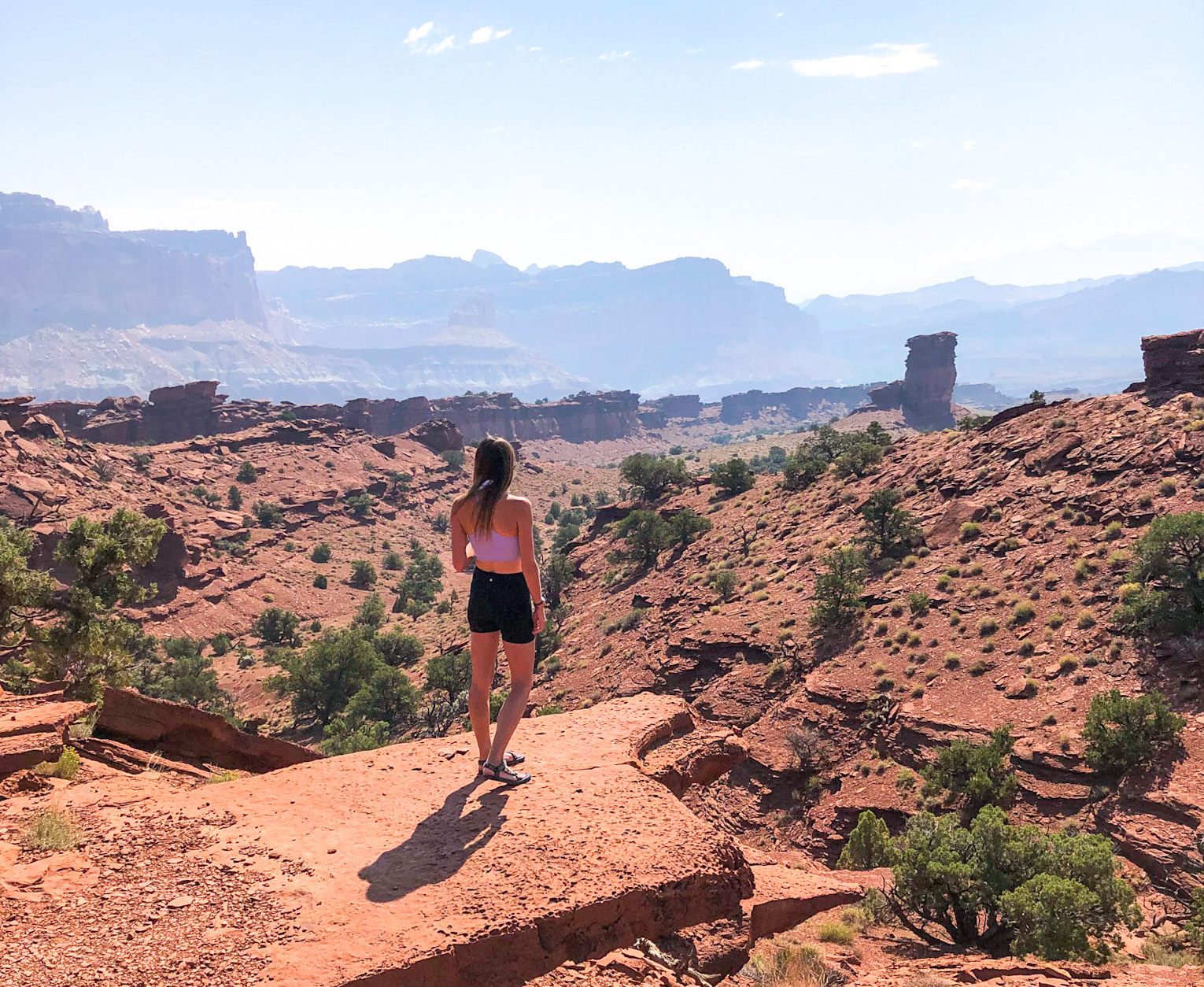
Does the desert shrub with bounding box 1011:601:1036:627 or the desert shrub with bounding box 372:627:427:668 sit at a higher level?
the desert shrub with bounding box 1011:601:1036:627

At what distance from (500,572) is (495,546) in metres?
0.25

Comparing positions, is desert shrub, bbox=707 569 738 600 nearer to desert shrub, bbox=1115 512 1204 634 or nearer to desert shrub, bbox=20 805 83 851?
desert shrub, bbox=1115 512 1204 634

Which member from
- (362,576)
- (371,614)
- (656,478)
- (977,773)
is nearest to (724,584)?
(977,773)

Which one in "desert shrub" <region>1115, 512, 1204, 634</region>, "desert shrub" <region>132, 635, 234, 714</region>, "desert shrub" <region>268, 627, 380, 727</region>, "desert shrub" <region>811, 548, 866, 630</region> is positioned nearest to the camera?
"desert shrub" <region>1115, 512, 1204, 634</region>

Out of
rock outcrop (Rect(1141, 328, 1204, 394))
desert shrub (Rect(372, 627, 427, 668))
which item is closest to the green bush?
rock outcrop (Rect(1141, 328, 1204, 394))

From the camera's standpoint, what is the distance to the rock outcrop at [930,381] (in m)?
137

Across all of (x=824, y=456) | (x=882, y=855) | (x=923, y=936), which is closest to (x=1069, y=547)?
(x=882, y=855)

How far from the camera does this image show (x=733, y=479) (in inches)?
2050

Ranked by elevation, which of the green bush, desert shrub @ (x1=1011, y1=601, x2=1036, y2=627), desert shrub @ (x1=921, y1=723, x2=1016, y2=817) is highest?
desert shrub @ (x1=1011, y1=601, x2=1036, y2=627)

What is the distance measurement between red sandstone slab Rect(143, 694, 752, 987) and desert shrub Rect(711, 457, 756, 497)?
148 feet

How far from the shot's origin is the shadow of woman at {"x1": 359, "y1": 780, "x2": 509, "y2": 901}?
525cm

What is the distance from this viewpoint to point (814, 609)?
2961 centimetres

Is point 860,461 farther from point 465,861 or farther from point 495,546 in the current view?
point 465,861

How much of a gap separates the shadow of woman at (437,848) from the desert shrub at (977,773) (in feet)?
50.7
